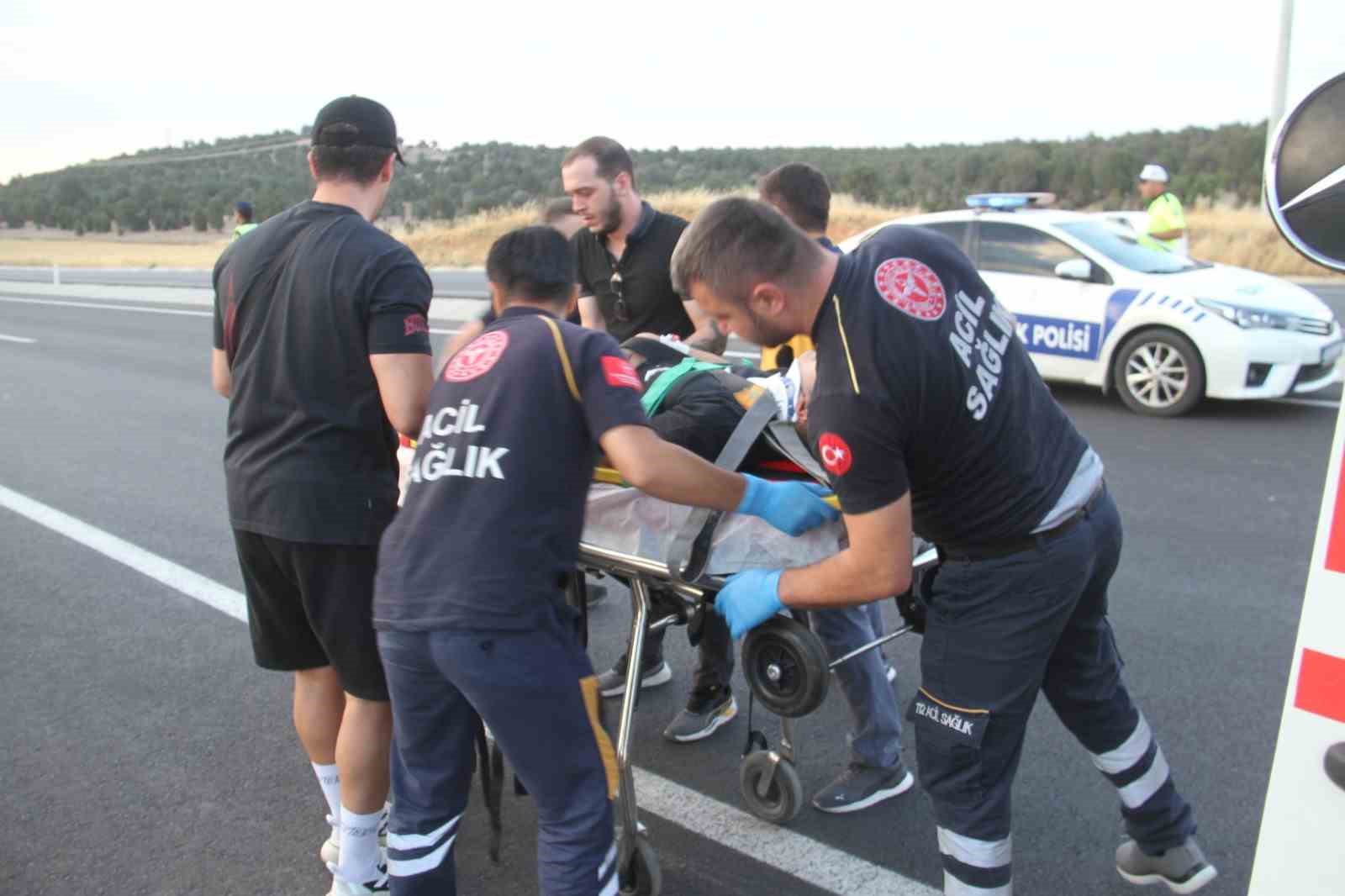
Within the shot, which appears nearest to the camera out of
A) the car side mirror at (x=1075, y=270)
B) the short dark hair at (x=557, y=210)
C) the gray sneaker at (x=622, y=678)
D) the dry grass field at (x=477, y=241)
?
the gray sneaker at (x=622, y=678)

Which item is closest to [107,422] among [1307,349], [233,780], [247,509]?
[233,780]

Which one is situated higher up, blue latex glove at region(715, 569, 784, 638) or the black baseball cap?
the black baseball cap

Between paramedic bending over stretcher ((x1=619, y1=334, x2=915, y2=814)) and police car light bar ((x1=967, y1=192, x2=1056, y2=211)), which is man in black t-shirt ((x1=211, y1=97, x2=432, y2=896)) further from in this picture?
police car light bar ((x1=967, y1=192, x2=1056, y2=211))

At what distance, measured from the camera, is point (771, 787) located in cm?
347

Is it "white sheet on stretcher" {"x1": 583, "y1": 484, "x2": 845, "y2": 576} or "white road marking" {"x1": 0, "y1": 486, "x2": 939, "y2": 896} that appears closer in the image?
"white sheet on stretcher" {"x1": 583, "y1": 484, "x2": 845, "y2": 576}

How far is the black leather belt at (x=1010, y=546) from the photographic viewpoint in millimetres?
2535

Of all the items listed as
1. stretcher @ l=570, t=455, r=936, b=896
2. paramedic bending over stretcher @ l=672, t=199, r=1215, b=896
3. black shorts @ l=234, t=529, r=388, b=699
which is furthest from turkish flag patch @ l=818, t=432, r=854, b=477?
black shorts @ l=234, t=529, r=388, b=699

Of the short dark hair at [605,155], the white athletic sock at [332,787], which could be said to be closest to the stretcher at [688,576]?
the white athletic sock at [332,787]

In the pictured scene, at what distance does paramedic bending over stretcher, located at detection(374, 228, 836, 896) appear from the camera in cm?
244

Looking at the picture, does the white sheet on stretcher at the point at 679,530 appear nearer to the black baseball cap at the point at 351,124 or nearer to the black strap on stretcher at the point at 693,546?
the black strap on stretcher at the point at 693,546

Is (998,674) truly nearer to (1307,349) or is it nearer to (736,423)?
(736,423)

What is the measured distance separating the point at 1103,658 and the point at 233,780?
2802 mm

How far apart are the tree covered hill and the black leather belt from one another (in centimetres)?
3413

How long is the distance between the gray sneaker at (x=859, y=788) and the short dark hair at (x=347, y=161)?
224 centimetres
